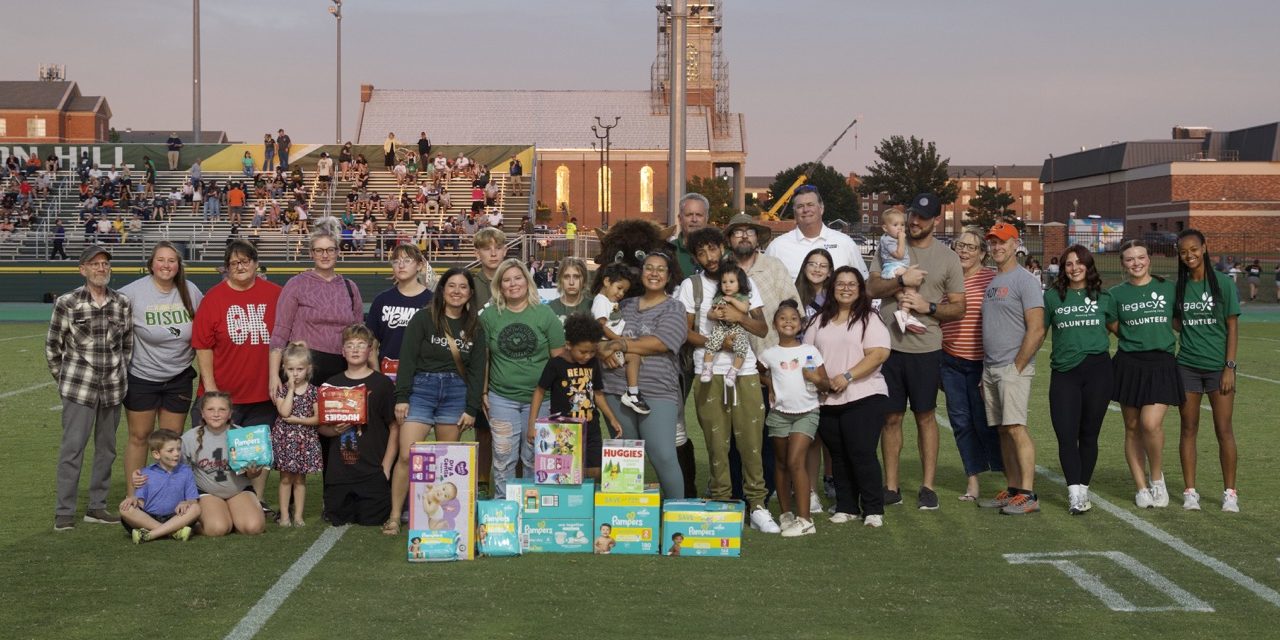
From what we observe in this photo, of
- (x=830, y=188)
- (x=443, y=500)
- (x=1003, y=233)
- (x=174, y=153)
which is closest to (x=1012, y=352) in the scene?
(x=1003, y=233)

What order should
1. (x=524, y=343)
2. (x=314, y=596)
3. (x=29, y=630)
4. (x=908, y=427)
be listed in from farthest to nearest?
(x=908, y=427) → (x=524, y=343) → (x=314, y=596) → (x=29, y=630)

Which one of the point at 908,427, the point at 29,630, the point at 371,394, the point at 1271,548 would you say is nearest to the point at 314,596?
the point at 29,630

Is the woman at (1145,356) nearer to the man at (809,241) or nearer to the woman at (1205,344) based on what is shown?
the woman at (1205,344)

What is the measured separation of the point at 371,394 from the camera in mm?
8164

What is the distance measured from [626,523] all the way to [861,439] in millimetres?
1581

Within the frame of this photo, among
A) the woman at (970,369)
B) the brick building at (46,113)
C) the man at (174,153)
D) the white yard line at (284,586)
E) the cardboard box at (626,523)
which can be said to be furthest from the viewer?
the brick building at (46,113)

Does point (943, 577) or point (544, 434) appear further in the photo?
point (544, 434)

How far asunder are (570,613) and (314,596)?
126 centimetres

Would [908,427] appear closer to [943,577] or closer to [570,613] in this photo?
[943,577]

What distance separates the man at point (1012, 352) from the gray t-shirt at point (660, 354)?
82.9 inches

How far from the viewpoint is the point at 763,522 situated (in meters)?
8.07

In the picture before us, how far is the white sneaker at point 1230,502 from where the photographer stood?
340 inches

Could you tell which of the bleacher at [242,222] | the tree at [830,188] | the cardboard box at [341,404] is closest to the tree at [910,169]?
the bleacher at [242,222]

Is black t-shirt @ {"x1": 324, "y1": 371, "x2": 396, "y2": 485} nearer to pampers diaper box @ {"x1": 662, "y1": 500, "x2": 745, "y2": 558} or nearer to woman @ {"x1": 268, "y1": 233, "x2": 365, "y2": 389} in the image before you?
woman @ {"x1": 268, "y1": 233, "x2": 365, "y2": 389}
